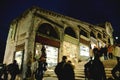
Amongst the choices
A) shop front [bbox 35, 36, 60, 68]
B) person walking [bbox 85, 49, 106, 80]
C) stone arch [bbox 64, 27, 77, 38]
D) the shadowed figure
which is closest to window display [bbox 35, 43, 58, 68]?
shop front [bbox 35, 36, 60, 68]

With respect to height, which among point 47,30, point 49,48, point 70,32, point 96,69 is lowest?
point 96,69

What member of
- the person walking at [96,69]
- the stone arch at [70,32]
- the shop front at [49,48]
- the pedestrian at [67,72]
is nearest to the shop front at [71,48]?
the stone arch at [70,32]

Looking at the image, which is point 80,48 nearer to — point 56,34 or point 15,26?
point 56,34

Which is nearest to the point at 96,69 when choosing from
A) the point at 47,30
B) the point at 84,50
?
the point at 47,30

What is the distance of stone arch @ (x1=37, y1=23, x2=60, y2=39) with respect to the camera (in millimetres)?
19766

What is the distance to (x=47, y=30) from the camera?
2020 centimetres

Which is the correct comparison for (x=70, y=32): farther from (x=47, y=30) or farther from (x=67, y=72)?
(x=67, y=72)

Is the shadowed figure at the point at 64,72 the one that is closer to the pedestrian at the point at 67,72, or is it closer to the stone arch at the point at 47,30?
the pedestrian at the point at 67,72

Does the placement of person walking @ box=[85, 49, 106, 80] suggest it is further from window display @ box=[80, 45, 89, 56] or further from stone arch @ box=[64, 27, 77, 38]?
window display @ box=[80, 45, 89, 56]

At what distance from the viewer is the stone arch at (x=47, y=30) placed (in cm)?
1977

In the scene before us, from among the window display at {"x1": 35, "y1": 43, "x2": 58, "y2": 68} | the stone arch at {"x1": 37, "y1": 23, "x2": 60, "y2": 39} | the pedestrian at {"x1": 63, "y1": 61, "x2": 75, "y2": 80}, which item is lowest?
the pedestrian at {"x1": 63, "y1": 61, "x2": 75, "y2": 80}

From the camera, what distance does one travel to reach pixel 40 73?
9.67 meters

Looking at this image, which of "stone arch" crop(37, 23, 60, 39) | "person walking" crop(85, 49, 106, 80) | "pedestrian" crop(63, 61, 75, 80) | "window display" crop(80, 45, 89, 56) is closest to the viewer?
"person walking" crop(85, 49, 106, 80)

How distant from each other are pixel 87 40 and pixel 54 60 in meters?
7.65
